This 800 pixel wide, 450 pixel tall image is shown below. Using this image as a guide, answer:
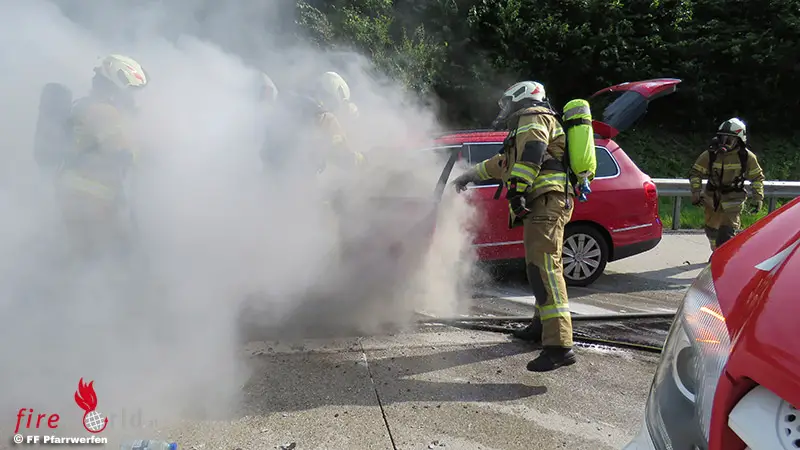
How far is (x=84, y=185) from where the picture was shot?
3979 millimetres

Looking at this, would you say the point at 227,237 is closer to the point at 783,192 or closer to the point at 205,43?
the point at 205,43

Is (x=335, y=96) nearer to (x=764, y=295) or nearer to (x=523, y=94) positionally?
(x=523, y=94)

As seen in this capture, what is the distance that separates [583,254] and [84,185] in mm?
4427

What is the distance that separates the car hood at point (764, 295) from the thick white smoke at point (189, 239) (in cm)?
258

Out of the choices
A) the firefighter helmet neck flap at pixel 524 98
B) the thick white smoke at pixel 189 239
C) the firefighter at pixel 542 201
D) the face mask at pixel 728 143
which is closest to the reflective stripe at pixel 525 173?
the firefighter at pixel 542 201

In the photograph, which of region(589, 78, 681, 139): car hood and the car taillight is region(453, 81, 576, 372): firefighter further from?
region(589, 78, 681, 139): car hood

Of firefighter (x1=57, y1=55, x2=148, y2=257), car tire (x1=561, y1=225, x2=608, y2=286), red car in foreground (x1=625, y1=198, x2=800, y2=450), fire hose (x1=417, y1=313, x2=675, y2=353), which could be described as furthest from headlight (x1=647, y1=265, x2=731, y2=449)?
car tire (x1=561, y1=225, x2=608, y2=286)

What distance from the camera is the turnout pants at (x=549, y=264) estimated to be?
12.3 feet

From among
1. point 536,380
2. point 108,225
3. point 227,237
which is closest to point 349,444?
point 536,380

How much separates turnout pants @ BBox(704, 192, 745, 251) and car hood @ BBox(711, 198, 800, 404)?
5177 mm

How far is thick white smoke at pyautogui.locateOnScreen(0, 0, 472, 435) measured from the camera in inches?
132

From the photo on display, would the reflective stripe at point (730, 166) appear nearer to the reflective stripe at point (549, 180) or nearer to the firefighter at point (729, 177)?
the firefighter at point (729, 177)

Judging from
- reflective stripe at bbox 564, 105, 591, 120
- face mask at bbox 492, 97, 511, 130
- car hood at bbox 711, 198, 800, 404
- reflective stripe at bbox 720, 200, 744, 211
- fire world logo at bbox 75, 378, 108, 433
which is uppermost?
face mask at bbox 492, 97, 511, 130

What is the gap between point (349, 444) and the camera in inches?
114
